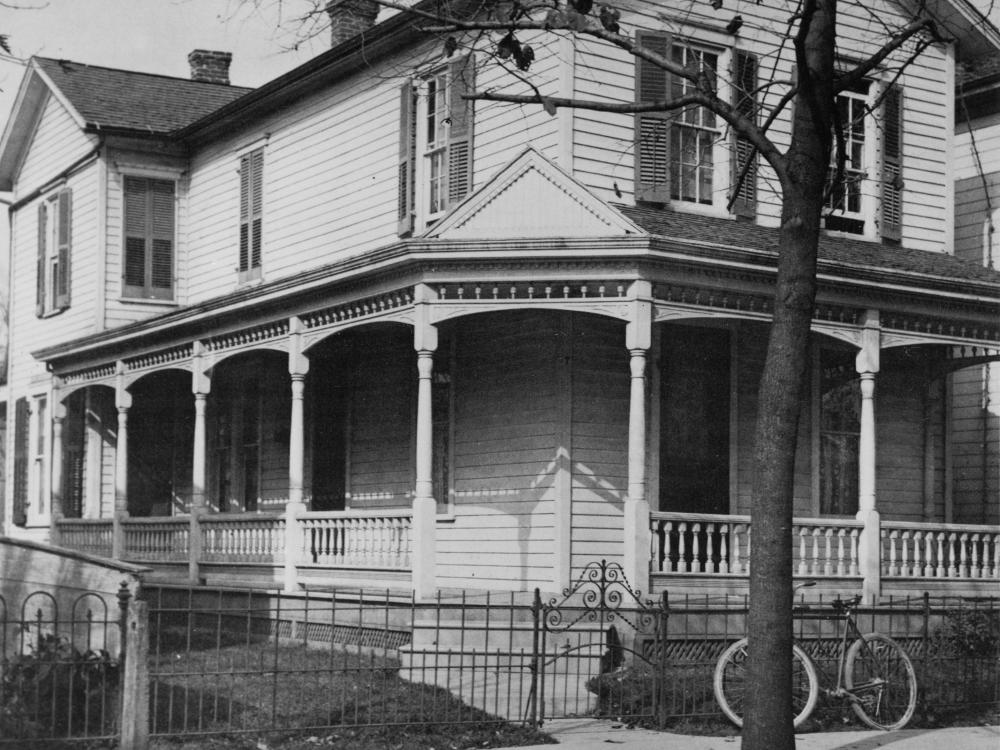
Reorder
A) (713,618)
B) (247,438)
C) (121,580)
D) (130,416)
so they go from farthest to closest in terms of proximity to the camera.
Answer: (130,416) < (247,438) < (713,618) < (121,580)

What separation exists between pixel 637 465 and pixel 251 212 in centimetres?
1109

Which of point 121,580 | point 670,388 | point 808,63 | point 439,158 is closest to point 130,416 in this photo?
point 439,158

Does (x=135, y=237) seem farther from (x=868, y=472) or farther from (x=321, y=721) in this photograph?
Result: (x=321, y=721)

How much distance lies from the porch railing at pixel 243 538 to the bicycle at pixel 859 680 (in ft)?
26.7

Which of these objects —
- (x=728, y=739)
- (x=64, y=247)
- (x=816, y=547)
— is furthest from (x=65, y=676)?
(x=64, y=247)

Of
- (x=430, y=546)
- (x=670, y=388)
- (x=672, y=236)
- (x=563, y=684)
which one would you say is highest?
(x=672, y=236)

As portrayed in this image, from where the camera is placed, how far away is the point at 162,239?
25266 mm

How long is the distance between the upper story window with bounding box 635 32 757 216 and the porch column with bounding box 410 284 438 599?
3.42m

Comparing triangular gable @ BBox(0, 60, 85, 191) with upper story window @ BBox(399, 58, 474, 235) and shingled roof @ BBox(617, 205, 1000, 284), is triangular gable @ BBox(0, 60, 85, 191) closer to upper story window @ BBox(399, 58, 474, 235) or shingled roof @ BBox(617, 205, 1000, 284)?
upper story window @ BBox(399, 58, 474, 235)

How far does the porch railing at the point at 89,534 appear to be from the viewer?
75.6 feet

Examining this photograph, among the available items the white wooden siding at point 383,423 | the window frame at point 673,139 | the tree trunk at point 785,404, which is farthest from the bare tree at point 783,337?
the white wooden siding at point 383,423

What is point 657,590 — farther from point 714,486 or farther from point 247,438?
point 247,438

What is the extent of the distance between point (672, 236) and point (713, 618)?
4055 mm

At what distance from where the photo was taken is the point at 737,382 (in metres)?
17.8
